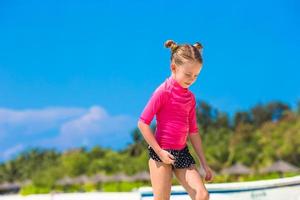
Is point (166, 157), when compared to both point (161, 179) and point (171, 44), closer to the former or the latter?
point (161, 179)

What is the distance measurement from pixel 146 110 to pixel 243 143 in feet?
139

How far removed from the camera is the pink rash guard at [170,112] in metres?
3.73

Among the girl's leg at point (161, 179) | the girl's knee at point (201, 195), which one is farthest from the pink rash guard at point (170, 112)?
the girl's knee at point (201, 195)

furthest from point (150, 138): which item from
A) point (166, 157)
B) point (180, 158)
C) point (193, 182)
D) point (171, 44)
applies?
point (171, 44)

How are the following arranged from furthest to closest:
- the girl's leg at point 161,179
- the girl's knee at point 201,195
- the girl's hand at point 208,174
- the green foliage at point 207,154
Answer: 1. the green foliage at point 207,154
2. the girl's hand at point 208,174
3. the girl's leg at point 161,179
4. the girl's knee at point 201,195

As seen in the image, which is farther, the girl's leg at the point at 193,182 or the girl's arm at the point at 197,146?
the girl's arm at the point at 197,146

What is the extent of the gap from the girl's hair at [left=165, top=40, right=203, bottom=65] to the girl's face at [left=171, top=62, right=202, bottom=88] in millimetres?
29

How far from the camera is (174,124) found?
3.79 m

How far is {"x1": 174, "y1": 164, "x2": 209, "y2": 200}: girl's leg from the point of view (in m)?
3.59

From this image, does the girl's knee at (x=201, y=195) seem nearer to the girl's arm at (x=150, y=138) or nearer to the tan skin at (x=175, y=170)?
the tan skin at (x=175, y=170)

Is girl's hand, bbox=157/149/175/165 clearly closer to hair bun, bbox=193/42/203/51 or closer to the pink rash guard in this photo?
the pink rash guard

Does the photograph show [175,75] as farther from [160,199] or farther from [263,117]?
[263,117]

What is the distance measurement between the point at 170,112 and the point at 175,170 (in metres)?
0.41

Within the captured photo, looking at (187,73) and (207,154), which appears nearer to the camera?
(187,73)
